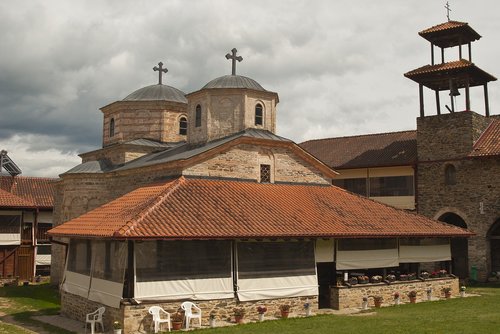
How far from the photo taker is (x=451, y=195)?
28.0 meters

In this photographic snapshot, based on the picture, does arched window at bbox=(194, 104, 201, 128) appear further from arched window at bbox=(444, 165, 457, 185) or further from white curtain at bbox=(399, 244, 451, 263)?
arched window at bbox=(444, 165, 457, 185)

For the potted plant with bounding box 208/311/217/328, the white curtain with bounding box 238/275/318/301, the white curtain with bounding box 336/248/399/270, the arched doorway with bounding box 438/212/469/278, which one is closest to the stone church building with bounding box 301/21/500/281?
the arched doorway with bounding box 438/212/469/278

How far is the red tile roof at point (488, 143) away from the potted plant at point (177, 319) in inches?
704

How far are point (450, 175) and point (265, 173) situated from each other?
1170 cm

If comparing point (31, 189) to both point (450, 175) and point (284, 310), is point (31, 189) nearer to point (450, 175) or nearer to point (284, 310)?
point (284, 310)

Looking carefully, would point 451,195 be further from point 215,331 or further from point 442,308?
point 215,331

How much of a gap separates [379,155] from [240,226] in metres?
17.5

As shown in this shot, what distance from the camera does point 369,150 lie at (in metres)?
33.6

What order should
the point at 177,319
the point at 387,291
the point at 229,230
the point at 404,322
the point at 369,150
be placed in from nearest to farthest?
1. the point at 177,319
2. the point at 404,322
3. the point at 229,230
4. the point at 387,291
5. the point at 369,150

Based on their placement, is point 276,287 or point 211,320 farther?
point 276,287

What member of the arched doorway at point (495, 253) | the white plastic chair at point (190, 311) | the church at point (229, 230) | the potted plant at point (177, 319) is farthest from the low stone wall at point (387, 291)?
the arched doorway at point (495, 253)

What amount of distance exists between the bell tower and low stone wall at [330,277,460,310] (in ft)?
33.6

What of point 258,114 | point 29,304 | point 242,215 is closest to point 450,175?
point 258,114

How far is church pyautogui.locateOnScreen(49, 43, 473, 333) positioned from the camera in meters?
15.8
